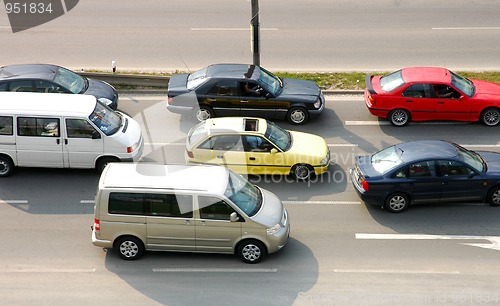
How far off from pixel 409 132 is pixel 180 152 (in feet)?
20.7

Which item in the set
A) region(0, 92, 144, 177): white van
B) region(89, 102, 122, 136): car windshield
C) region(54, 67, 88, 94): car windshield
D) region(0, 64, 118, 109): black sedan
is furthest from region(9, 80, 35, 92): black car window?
region(89, 102, 122, 136): car windshield

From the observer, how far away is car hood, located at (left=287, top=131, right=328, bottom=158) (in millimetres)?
17484

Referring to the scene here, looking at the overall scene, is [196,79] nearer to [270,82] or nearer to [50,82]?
[270,82]

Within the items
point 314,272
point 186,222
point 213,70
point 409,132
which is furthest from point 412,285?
point 213,70

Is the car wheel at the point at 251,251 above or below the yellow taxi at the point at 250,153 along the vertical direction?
below

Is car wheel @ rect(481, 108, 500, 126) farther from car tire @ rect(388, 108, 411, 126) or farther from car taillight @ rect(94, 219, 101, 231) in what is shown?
car taillight @ rect(94, 219, 101, 231)

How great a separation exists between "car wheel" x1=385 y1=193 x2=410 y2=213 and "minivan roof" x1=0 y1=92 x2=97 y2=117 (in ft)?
24.0

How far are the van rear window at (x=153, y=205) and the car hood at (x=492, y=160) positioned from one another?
279 inches

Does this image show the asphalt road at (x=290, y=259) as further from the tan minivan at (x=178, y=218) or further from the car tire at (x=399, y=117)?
the car tire at (x=399, y=117)

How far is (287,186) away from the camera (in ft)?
57.3

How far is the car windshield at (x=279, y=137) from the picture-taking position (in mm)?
17469

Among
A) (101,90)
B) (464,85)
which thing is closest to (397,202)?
(464,85)

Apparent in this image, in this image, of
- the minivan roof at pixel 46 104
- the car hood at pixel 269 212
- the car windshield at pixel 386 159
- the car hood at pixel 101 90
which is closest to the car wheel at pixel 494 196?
the car windshield at pixel 386 159

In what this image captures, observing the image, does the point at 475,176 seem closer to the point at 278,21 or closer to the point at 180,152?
the point at 180,152
